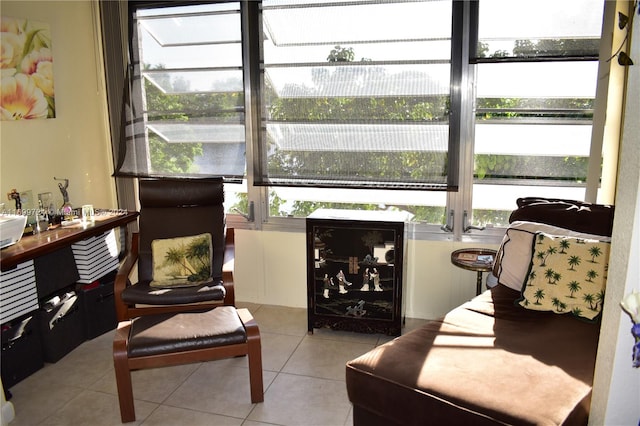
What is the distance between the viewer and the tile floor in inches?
109

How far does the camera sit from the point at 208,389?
3037 millimetres

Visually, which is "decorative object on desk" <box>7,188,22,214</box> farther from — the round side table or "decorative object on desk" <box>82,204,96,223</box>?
the round side table

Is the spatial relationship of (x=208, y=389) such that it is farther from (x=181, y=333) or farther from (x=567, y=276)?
(x=567, y=276)

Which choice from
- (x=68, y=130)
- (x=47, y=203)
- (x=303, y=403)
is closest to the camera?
(x=303, y=403)

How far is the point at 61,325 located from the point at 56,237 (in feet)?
1.99

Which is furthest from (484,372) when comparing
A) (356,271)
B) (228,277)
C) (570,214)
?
(228,277)

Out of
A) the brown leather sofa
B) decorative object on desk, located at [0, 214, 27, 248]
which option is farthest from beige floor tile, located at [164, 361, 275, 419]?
decorative object on desk, located at [0, 214, 27, 248]

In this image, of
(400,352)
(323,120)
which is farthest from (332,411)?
(323,120)

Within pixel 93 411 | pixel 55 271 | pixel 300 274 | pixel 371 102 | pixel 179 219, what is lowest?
pixel 93 411

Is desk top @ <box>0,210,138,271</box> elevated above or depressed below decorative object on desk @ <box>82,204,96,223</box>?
below

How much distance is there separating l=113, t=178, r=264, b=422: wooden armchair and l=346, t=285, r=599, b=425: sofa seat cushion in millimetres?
776

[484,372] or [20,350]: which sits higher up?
[484,372]

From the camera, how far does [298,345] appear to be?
354 cm

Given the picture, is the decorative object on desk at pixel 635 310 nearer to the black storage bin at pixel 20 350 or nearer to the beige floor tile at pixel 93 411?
the beige floor tile at pixel 93 411
